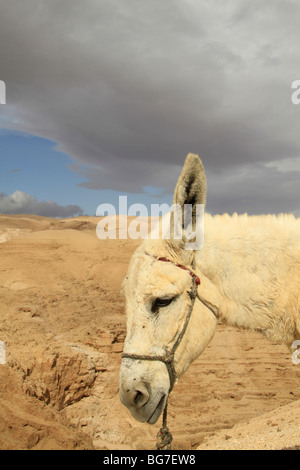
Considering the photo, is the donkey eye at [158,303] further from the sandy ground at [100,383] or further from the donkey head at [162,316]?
the sandy ground at [100,383]

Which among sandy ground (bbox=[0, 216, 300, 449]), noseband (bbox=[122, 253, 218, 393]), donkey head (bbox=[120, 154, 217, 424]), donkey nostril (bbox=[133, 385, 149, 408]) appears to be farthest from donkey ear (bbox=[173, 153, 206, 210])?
sandy ground (bbox=[0, 216, 300, 449])

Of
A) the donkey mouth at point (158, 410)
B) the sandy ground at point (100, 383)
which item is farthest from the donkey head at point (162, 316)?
the sandy ground at point (100, 383)

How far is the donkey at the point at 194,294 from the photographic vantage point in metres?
2.33

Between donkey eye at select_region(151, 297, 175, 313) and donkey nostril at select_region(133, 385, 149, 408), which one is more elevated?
donkey eye at select_region(151, 297, 175, 313)

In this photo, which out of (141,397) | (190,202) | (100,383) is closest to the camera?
(141,397)

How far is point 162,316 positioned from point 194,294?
0.29 metres

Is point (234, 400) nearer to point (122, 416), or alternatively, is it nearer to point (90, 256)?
point (122, 416)

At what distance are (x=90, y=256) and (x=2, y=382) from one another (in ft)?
22.3

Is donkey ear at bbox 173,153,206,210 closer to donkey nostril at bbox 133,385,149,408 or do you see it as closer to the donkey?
the donkey

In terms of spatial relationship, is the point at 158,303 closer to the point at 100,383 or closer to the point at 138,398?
the point at 138,398

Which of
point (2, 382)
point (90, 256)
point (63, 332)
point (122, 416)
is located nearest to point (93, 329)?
point (63, 332)

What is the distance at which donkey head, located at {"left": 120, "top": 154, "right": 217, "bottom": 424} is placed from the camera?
7.56 feet

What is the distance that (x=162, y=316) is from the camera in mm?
2396

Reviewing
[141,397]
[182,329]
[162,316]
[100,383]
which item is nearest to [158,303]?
[162,316]
